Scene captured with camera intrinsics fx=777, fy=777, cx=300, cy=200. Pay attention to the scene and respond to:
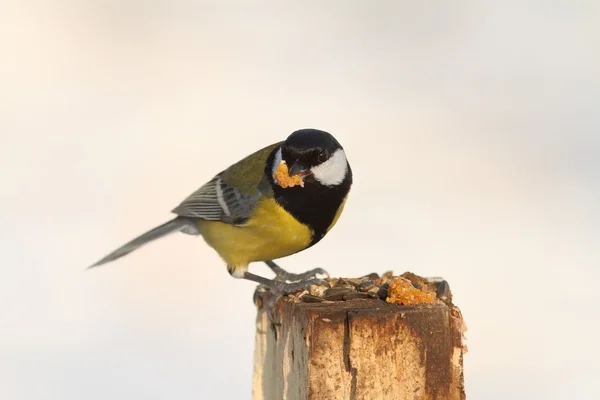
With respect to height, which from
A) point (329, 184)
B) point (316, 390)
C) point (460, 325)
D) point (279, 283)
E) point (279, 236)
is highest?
point (329, 184)

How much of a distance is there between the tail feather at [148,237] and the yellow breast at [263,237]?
338mm

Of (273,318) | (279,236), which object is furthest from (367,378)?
(279,236)

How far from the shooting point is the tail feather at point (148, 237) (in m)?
2.80

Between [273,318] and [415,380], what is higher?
[273,318]

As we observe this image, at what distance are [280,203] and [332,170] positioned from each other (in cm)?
18

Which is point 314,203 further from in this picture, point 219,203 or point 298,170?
point 219,203

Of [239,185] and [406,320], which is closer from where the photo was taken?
[406,320]

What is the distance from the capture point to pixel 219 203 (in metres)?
2.53

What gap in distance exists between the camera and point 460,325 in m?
1.47

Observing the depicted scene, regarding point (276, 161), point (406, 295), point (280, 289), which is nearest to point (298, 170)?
point (276, 161)

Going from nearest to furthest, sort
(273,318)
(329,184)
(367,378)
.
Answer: (367,378) → (273,318) → (329,184)

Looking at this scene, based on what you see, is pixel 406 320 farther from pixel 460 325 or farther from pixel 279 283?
pixel 279 283

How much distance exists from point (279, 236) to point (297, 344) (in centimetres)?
72

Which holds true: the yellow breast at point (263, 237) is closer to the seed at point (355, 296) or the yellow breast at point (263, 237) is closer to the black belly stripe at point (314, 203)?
the black belly stripe at point (314, 203)
